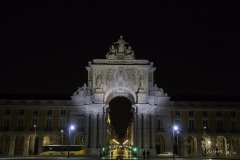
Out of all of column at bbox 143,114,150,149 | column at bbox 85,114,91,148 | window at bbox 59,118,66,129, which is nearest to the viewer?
column at bbox 85,114,91,148

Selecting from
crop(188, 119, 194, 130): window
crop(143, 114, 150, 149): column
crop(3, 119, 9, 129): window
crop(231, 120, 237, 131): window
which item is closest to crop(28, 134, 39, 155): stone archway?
crop(3, 119, 9, 129): window

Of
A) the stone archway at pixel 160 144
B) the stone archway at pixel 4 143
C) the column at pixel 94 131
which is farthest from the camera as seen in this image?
the stone archway at pixel 160 144

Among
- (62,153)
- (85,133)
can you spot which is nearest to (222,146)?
(85,133)

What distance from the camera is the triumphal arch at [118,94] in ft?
267

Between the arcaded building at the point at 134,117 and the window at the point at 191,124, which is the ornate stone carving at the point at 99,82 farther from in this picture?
the window at the point at 191,124

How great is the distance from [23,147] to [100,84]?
86.9ft

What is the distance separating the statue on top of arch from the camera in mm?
85562

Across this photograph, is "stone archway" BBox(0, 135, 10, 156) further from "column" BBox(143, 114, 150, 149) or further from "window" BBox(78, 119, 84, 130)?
"column" BBox(143, 114, 150, 149)

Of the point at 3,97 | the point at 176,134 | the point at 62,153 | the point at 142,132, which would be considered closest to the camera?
the point at 62,153

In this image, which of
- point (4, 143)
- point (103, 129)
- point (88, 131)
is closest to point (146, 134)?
point (103, 129)

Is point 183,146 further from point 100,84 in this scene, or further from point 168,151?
point 100,84

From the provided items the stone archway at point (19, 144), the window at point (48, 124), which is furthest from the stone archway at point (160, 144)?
the stone archway at point (19, 144)

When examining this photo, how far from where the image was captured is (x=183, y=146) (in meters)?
86.5

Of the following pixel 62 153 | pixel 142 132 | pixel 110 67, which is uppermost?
pixel 110 67
